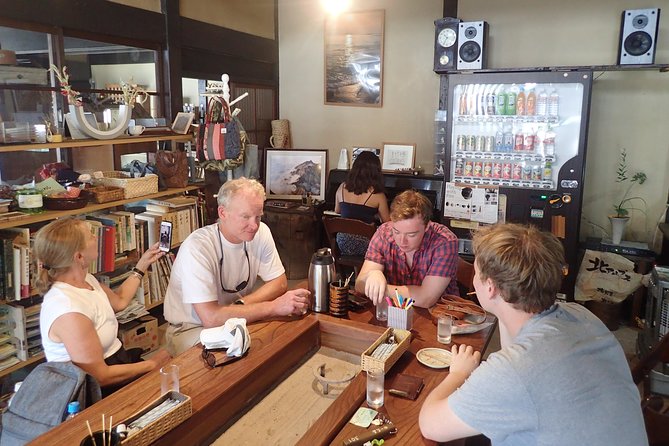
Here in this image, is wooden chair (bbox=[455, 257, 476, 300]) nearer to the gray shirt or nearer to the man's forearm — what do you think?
the man's forearm

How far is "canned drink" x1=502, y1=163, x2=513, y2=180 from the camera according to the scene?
165 inches

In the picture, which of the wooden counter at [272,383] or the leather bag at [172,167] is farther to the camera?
the leather bag at [172,167]

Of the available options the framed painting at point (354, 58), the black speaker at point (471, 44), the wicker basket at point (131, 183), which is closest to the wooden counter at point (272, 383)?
the wicker basket at point (131, 183)

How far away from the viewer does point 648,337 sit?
3318 millimetres

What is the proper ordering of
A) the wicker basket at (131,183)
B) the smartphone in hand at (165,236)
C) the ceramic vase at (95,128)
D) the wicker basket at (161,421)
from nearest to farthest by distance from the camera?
the wicker basket at (161,421) < the smartphone in hand at (165,236) < the ceramic vase at (95,128) < the wicker basket at (131,183)

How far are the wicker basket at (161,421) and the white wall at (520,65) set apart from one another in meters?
3.97

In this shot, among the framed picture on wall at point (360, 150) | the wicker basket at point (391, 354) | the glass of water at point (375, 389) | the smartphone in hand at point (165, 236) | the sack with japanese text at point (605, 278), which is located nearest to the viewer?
the glass of water at point (375, 389)

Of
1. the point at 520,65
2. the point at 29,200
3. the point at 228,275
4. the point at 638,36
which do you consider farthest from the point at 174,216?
the point at 638,36

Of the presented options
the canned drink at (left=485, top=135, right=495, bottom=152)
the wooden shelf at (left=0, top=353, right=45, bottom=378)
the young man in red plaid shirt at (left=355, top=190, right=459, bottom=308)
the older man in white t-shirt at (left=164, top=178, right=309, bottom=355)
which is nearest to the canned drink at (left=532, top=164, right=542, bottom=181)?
the canned drink at (left=485, top=135, right=495, bottom=152)

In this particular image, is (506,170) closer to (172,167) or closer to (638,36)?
(638,36)

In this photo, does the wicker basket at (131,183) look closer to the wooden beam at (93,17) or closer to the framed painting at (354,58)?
the wooden beam at (93,17)

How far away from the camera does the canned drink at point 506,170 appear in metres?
4.20

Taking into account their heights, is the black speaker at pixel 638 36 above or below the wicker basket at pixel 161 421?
above

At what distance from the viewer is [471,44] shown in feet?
13.9
